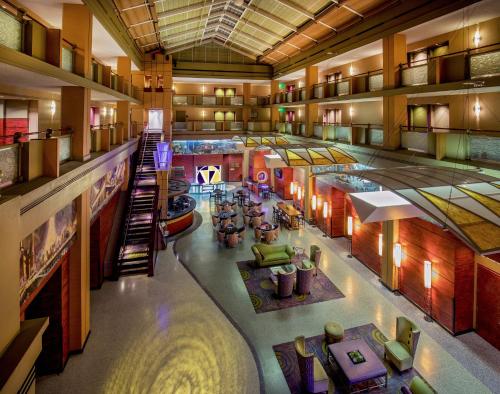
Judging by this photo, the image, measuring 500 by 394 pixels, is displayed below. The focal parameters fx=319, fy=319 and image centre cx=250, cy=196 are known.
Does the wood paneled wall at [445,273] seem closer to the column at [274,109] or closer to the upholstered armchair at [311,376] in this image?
the upholstered armchair at [311,376]

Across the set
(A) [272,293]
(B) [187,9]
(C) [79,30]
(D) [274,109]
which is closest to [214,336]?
(A) [272,293]

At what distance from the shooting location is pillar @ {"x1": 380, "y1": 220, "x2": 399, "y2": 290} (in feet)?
39.5

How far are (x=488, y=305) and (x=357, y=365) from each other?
490 cm

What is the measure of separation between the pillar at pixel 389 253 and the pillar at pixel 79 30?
11.5 metres

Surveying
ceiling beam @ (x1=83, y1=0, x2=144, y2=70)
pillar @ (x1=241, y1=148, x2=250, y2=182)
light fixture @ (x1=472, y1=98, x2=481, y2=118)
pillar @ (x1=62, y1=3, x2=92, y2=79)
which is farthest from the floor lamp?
pillar @ (x1=241, y1=148, x2=250, y2=182)

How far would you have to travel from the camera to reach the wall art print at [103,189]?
10444 millimetres

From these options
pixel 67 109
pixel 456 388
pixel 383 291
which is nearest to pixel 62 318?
pixel 67 109

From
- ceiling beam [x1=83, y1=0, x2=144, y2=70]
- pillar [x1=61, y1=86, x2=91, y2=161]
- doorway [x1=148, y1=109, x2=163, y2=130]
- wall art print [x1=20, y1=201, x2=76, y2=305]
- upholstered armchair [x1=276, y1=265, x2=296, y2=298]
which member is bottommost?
upholstered armchair [x1=276, y1=265, x2=296, y2=298]

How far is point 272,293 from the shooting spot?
12008 mm

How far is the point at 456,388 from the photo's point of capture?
7.49m

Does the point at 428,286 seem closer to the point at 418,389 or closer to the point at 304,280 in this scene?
the point at 304,280

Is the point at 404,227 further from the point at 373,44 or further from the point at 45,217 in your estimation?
the point at 45,217

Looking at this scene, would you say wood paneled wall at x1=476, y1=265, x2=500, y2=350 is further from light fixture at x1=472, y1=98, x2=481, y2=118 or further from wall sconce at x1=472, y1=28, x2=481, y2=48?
wall sconce at x1=472, y1=28, x2=481, y2=48

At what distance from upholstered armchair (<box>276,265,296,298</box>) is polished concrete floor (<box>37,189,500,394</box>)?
0.90 metres
